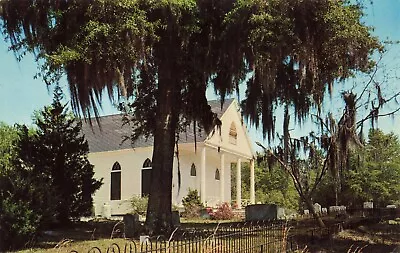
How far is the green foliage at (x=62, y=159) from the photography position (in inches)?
493

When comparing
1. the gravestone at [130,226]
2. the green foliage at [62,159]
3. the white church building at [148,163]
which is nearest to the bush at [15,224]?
the gravestone at [130,226]

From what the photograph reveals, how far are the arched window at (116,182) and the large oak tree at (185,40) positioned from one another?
14.7 m

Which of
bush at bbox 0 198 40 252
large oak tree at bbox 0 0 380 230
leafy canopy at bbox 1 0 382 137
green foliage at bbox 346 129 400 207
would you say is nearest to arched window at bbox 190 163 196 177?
green foliage at bbox 346 129 400 207

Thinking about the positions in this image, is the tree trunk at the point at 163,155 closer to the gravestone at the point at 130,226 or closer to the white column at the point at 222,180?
the gravestone at the point at 130,226

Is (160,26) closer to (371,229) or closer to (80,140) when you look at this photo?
(80,140)

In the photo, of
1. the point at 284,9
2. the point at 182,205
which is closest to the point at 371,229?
the point at 284,9

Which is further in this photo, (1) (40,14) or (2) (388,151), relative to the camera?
(2) (388,151)

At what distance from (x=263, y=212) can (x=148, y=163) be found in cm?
1078

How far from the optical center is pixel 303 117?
10.6 m

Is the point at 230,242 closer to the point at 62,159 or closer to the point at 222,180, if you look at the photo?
the point at 62,159

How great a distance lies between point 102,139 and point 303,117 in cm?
1610

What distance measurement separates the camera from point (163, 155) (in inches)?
395

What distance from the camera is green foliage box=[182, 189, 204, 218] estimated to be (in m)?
19.8

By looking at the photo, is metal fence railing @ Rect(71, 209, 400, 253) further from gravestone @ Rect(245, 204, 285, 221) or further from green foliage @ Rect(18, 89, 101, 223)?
green foliage @ Rect(18, 89, 101, 223)
